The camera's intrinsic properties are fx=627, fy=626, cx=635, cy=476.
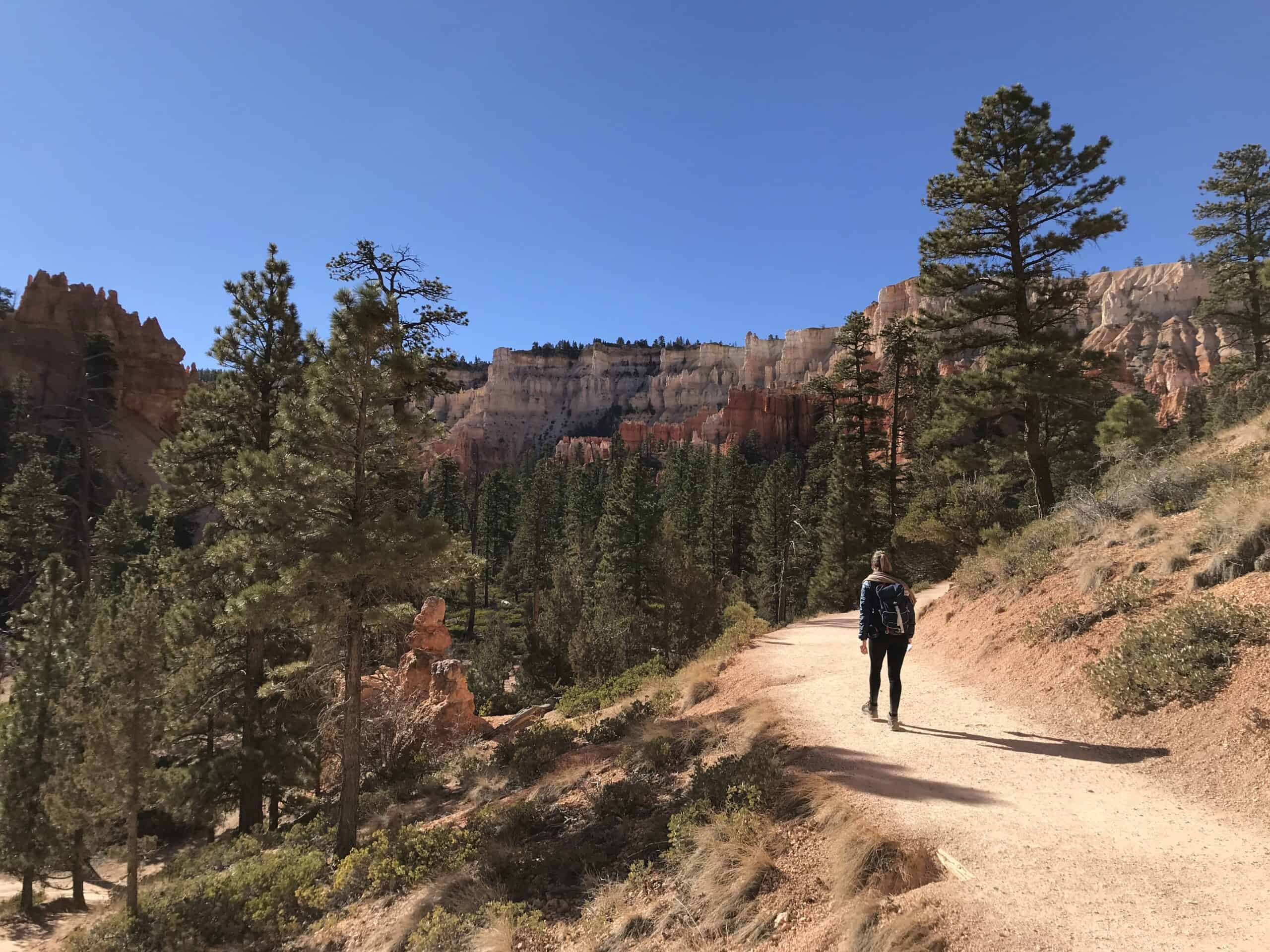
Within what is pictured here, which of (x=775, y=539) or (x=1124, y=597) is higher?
(x=1124, y=597)

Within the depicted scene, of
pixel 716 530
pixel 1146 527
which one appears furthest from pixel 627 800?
pixel 716 530

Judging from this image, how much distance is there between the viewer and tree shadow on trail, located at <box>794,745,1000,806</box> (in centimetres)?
508

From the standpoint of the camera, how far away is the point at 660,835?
5930mm

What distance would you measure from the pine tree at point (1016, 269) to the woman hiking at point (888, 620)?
33.6 ft

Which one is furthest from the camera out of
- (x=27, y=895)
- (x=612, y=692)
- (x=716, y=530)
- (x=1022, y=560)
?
(x=716, y=530)

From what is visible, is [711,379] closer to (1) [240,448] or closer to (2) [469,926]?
(1) [240,448]

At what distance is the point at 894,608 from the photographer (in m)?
6.73

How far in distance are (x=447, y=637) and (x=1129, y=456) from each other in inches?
772

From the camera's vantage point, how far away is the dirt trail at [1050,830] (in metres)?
3.37

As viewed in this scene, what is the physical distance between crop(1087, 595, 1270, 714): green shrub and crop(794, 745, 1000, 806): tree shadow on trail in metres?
2.30

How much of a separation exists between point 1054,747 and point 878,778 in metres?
1.92

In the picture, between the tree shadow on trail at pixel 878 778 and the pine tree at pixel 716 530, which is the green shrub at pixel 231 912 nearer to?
the tree shadow on trail at pixel 878 778

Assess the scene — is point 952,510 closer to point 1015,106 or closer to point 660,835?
point 1015,106

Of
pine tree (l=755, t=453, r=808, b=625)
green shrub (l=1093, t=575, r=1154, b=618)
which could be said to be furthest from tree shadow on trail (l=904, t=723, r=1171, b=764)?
pine tree (l=755, t=453, r=808, b=625)
